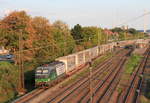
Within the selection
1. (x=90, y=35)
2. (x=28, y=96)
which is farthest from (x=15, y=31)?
(x=90, y=35)

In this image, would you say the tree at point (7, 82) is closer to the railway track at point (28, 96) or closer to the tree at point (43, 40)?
the railway track at point (28, 96)

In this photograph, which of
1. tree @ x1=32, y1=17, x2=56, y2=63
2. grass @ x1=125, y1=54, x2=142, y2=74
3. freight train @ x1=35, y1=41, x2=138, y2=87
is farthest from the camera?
grass @ x1=125, y1=54, x2=142, y2=74

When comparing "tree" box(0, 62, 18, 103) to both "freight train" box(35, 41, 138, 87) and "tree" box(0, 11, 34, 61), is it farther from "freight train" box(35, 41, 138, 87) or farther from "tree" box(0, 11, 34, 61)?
"tree" box(0, 11, 34, 61)

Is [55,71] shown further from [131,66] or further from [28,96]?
[131,66]

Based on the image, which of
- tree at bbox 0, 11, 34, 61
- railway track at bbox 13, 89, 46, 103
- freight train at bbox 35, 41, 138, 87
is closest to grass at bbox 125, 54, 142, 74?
freight train at bbox 35, 41, 138, 87

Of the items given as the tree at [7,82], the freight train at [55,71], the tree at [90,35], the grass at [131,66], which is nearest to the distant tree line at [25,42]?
the tree at [7,82]

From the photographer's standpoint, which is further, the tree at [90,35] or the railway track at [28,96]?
the tree at [90,35]

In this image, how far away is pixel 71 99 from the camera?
77.2ft

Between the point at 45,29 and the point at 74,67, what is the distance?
32.1 ft

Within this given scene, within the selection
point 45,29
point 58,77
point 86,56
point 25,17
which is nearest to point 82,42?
point 86,56

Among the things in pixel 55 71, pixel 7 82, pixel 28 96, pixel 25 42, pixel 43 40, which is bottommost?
pixel 28 96

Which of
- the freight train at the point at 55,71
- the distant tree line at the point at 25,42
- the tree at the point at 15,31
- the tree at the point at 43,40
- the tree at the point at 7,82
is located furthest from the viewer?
the tree at the point at 43,40

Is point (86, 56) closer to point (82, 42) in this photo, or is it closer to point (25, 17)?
point (25, 17)

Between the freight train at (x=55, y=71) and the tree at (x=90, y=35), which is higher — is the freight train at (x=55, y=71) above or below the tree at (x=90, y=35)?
below
